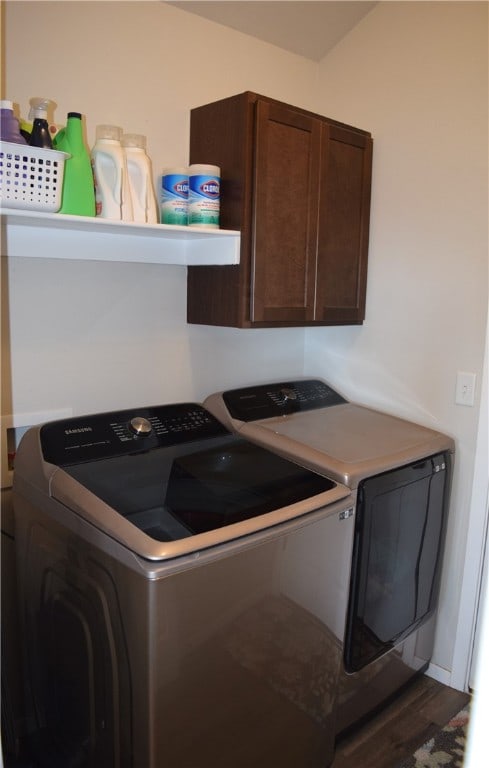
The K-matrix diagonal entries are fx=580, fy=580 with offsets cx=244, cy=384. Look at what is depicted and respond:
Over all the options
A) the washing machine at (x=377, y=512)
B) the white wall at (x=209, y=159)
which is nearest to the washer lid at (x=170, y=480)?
the washing machine at (x=377, y=512)

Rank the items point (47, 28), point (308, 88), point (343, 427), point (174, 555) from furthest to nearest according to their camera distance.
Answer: point (308, 88), point (343, 427), point (47, 28), point (174, 555)

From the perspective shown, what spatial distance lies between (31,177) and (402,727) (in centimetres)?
199

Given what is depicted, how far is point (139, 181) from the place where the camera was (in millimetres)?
1620

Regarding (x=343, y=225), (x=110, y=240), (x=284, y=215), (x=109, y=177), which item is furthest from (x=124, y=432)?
(x=343, y=225)

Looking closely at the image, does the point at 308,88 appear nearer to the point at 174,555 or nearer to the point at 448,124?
the point at 448,124

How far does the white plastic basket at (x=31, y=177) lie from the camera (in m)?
1.30

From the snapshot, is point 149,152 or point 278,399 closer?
point 149,152

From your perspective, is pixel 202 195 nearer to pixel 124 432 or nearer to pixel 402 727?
pixel 124 432

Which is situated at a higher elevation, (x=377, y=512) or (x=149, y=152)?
(x=149, y=152)

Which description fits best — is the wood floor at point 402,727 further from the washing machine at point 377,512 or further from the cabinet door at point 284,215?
the cabinet door at point 284,215

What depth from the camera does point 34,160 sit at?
1.33 meters

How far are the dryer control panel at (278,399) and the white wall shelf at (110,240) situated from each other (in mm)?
496

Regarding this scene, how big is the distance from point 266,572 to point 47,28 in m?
1.56

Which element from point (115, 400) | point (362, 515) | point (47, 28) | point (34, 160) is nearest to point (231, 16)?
point (47, 28)
